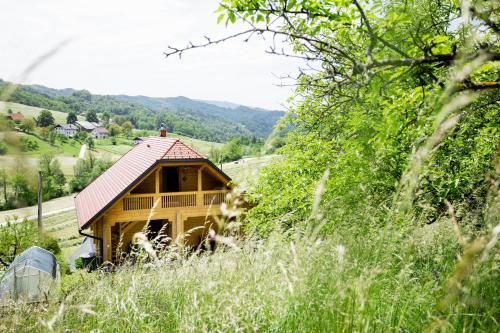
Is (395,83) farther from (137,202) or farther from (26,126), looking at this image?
(137,202)

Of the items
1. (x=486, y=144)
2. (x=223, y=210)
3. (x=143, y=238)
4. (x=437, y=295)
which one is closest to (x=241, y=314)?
(x=223, y=210)

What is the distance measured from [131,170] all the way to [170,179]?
2.20m

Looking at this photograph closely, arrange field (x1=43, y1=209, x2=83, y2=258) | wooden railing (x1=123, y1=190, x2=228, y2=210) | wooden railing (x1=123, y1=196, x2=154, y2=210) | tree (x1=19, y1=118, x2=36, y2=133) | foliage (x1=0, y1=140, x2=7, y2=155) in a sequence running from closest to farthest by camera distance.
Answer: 1. foliage (x1=0, y1=140, x2=7, y2=155)
2. tree (x1=19, y1=118, x2=36, y2=133)
3. wooden railing (x1=123, y1=196, x2=154, y2=210)
4. wooden railing (x1=123, y1=190, x2=228, y2=210)
5. field (x1=43, y1=209, x2=83, y2=258)

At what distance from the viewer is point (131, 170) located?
20.9 metres

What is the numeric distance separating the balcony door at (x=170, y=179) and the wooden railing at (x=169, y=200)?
1.92 meters

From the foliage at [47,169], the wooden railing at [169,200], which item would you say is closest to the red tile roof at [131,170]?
the wooden railing at [169,200]

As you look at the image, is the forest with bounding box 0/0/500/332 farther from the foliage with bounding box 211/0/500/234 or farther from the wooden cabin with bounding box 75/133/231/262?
the wooden cabin with bounding box 75/133/231/262

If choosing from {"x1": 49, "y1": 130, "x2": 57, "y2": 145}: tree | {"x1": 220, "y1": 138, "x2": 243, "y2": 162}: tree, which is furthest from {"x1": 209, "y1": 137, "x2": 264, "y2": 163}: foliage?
{"x1": 49, "y1": 130, "x2": 57, "y2": 145}: tree

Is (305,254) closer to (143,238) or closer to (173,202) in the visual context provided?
(143,238)

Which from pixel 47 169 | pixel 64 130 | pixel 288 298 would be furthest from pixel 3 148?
pixel 64 130

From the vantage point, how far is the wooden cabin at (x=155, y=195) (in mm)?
18891

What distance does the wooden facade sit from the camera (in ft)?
62.4

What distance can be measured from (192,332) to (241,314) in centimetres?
37

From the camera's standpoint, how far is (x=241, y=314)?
6.63ft
